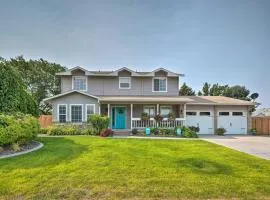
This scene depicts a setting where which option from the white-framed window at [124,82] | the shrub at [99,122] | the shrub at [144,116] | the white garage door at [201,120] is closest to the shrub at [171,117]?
the shrub at [144,116]

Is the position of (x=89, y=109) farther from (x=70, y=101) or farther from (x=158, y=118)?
(x=158, y=118)

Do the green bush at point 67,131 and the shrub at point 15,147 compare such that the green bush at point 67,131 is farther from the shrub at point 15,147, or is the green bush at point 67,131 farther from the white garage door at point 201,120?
the white garage door at point 201,120

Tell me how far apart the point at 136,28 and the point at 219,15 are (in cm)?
603

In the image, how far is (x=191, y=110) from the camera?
21422mm

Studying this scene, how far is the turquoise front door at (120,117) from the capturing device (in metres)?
21.4

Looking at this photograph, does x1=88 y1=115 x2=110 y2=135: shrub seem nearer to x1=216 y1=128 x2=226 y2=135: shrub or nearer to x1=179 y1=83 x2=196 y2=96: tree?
x1=216 y1=128 x2=226 y2=135: shrub

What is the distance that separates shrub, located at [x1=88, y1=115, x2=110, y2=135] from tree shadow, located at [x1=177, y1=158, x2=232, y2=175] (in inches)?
430

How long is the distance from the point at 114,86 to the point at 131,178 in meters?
16.7

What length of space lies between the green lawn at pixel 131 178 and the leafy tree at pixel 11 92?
457 centimetres

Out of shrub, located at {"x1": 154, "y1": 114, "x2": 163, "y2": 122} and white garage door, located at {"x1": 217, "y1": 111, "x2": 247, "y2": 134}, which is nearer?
shrub, located at {"x1": 154, "y1": 114, "x2": 163, "y2": 122}

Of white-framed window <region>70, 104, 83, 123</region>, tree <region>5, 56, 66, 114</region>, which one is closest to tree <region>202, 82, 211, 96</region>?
tree <region>5, 56, 66, 114</region>

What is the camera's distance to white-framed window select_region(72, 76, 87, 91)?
2166 centimetres

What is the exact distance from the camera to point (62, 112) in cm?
2005

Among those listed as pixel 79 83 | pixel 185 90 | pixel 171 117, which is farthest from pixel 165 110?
pixel 185 90
